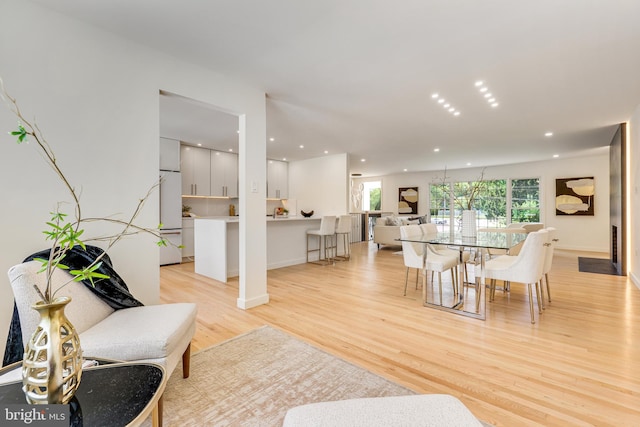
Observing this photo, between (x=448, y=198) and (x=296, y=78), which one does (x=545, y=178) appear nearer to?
(x=448, y=198)

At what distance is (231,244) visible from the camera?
15.5 feet

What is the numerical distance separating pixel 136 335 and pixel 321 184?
6225mm

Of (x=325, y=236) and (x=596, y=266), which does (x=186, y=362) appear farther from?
(x=596, y=266)

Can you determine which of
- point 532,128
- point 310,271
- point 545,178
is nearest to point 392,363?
point 310,271

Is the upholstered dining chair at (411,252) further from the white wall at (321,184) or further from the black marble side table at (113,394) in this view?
the white wall at (321,184)

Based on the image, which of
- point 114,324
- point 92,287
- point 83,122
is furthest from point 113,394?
point 83,122

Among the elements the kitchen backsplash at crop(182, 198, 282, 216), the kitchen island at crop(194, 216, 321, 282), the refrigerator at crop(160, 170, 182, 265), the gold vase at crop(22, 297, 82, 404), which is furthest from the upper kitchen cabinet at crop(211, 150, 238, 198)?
the gold vase at crop(22, 297, 82, 404)

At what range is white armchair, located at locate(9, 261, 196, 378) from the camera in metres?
1.44

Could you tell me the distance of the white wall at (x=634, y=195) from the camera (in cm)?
405

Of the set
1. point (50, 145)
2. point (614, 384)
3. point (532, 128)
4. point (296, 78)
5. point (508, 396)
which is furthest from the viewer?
point (532, 128)

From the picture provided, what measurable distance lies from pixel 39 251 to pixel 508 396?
3.15m

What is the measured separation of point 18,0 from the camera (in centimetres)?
195

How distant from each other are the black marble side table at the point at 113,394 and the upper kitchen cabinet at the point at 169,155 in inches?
198

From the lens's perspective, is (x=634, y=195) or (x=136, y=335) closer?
(x=136, y=335)
